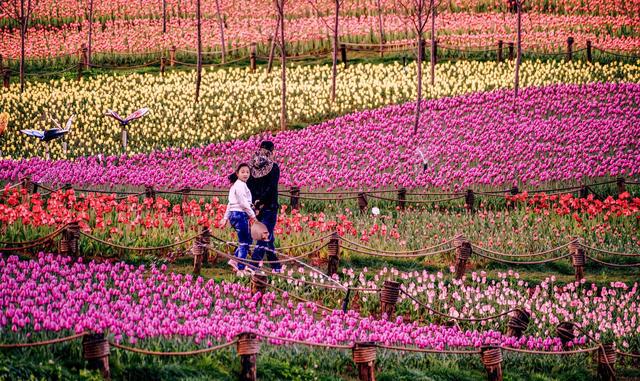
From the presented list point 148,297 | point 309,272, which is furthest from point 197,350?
point 309,272

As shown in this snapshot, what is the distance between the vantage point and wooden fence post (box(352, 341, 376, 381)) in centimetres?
911

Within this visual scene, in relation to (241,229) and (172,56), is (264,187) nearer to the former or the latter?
(241,229)

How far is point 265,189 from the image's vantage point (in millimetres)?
13562

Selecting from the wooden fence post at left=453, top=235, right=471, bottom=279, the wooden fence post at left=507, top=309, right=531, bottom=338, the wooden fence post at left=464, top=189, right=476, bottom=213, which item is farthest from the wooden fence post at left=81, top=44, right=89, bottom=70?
the wooden fence post at left=507, top=309, right=531, bottom=338

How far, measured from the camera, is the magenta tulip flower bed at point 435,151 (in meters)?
20.6

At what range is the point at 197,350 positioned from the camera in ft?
29.1

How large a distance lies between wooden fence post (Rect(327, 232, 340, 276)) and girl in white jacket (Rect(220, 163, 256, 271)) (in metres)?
1.23

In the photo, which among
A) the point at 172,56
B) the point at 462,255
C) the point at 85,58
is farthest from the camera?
the point at 172,56

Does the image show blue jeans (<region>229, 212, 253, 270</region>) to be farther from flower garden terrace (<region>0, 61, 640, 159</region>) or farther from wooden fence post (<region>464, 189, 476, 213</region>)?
flower garden terrace (<region>0, 61, 640, 159</region>)

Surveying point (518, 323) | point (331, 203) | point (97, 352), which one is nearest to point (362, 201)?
point (331, 203)

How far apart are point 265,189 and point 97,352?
5.62 m

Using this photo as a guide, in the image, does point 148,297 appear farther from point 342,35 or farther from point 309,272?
point 342,35

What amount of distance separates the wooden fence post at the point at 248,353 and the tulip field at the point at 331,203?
0.07 ft

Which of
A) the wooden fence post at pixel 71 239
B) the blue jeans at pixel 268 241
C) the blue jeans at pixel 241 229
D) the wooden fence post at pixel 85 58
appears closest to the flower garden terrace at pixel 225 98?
the wooden fence post at pixel 85 58
